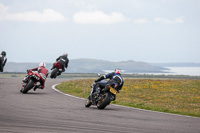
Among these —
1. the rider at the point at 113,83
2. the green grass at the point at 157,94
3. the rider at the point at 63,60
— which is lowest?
the green grass at the point at 157,94

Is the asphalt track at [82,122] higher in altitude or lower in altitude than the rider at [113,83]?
lower

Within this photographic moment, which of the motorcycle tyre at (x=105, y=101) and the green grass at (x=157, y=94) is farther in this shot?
the green grass at (x=157, y=94)

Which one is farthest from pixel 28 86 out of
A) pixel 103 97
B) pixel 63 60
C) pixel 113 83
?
pixel 63 60

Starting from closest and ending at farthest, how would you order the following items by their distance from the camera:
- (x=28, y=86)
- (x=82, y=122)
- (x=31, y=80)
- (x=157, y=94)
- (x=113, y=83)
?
1. (x=82, y=122)
2. (x=113, y=83)
3. (x=28, y=86)
4. (x=31, y=80)
5. (x=157, y=94)

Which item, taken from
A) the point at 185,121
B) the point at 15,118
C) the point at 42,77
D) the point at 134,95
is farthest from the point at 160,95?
the point at 15,118

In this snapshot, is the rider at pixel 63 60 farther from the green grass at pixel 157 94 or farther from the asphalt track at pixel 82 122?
the asphalt track at pixel 82 122

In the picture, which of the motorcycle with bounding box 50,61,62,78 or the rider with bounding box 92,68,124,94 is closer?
the rider with bounding box 92,68,124,94

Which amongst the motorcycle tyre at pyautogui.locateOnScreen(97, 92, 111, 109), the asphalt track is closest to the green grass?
the motorcycle tyre at pyautogui.locateOnScreen(97, 92, 111, 109)

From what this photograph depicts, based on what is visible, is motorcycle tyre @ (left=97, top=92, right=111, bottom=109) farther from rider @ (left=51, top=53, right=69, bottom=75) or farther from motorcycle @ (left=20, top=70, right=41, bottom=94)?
rider @ (left=51, top=53, right=69, bottom=75)

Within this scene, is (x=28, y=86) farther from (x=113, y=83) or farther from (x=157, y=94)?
(x=157, y=94)

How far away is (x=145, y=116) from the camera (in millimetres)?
13602

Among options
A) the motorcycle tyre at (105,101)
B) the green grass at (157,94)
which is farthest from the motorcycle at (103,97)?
the green grass at (157,94)

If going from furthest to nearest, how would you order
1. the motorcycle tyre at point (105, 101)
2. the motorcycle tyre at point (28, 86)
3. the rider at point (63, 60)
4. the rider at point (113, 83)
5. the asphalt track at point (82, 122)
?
the rider at point (63, 60) < the motorcycle tyre at point (28, 86) < the rider at point (113, 83) < the motorcycle tyre at point (105, 101) < the asphalt track at point (82, 122)

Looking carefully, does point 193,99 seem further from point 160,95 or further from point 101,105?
point 101,105
